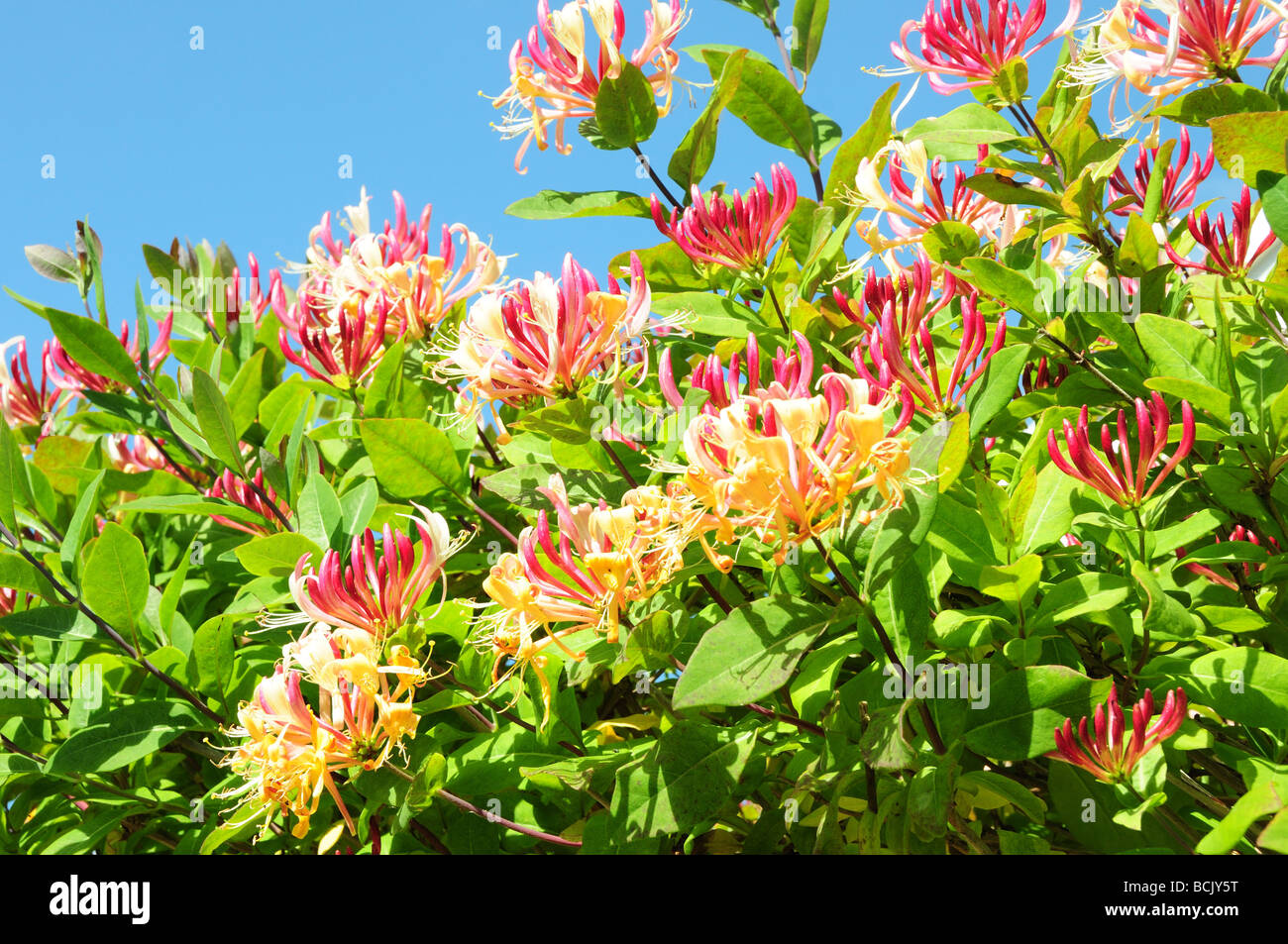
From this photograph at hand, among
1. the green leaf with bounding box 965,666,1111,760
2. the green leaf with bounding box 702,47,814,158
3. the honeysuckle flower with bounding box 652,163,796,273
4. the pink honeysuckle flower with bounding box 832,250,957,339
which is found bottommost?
the green leaf with bounding box 965,666,1111,760

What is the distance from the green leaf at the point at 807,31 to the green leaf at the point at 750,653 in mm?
1359

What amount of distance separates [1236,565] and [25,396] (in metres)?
2.94

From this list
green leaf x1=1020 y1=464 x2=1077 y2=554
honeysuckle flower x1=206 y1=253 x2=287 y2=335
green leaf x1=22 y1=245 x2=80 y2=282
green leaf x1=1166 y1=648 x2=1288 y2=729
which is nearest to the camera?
green leaf x1=1166 y1=648 x2=1288 y2=729

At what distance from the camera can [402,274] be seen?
2.04 meters

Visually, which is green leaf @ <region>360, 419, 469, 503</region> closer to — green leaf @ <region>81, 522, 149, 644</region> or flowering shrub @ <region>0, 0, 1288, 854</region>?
flowering shrub @ <region>0, 0, 1288, 854</region>

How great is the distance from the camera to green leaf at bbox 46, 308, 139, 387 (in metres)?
1.96

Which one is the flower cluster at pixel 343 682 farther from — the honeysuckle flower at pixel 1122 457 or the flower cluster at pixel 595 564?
the honeysuckle flower at pixel 1122 457

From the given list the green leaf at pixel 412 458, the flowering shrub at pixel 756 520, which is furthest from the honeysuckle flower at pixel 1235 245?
the green leaf at pixel 412 458

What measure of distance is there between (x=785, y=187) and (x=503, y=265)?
2.04 ft

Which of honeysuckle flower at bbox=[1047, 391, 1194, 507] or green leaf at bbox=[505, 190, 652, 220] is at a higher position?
green leaf at bbox=[505, 190, 652, 220]

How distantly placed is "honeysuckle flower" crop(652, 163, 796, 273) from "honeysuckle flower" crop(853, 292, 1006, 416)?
0.97ft

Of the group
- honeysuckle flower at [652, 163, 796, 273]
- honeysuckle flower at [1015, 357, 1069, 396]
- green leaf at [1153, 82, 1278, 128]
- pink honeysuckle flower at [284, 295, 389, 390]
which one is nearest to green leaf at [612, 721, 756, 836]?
honeysuckle flower at [652, 163, 796, 273]
